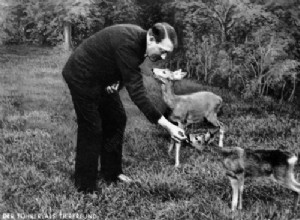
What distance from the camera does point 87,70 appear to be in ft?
14.4

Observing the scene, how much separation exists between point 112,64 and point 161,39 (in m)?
0.72

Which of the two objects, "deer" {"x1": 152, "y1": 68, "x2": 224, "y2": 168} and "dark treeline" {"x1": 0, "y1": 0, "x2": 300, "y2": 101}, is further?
"dark treeline" {"x1": 0, "y1": 0, "x2": 300, "y2": 101}

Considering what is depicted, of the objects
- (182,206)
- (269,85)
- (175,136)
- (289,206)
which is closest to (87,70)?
(175,136)

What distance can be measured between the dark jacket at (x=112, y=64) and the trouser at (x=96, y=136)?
0.16 meters

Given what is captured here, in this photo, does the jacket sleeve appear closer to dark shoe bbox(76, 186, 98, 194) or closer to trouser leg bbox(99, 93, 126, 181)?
trouser leg bbox(99, 93, 126, 181)

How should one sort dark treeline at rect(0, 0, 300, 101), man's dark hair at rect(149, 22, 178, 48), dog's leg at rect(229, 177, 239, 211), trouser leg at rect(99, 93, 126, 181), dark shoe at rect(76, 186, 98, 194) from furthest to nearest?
dark treeline at rect(0, 0, 300, 101) < trouser leg at rect(99, 93, 126, 181) < dark shoe at rect(76, 186, 98, 194) < dog's leg at rect(229, 177, 239, 211) < man's dark hair at rect(149, 22, 178, 48)

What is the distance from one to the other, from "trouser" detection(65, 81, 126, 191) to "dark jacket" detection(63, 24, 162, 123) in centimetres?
16

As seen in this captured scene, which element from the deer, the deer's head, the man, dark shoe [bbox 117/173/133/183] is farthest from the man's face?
the deer's head

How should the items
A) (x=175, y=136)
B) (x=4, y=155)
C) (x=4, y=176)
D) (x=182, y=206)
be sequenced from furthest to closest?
1. (x=4, y=155)
2. (x=4, y=176)
3. (x=182, y=206)
4. (x=175, y=136)

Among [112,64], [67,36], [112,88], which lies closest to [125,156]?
[112,88]

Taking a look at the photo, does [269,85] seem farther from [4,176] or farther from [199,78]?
[4,176]

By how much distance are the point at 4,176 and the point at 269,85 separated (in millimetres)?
A: 6509

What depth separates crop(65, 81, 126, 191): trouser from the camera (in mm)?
4473

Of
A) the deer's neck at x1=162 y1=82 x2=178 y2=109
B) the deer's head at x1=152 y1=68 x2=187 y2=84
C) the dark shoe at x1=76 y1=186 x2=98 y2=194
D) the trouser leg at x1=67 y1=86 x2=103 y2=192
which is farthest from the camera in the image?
the deer's neck at x1=162 y1=82 x2=178 y2=109
